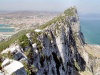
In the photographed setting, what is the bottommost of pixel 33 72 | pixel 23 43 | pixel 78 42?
pixel 78 42

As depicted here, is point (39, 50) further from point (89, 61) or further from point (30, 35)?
point (89, 61)

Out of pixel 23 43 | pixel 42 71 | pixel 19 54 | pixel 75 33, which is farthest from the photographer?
pixel 75 33

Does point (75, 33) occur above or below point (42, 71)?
below

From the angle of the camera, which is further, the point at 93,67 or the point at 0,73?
the point at 93,67

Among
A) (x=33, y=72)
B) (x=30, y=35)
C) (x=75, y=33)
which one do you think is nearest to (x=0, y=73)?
(x=33, y=72)

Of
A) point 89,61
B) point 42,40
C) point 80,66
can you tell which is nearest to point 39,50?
point 42,40

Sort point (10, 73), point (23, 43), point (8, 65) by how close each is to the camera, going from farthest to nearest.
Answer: point (23, 43) < point (8, 65) < point (10, 73)

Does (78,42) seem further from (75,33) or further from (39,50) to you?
(39,50)
